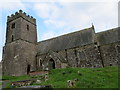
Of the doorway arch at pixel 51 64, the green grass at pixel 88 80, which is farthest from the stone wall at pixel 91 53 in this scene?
the green grass at pixel 88 80

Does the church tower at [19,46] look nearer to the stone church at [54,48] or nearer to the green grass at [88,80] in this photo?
the stone church at [54,48]

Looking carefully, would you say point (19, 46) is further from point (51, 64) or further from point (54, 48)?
point (51, 64)

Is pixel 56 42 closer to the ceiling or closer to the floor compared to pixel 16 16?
closer to the floor

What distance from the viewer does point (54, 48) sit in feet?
99.2

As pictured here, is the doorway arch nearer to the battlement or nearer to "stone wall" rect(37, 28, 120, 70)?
"stone wall" rect(37, 28, 120, 70)

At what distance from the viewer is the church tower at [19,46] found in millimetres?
26922

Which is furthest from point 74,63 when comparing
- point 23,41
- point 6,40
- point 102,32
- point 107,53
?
point 6,40

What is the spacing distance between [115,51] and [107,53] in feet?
5.19

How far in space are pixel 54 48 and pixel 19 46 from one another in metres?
8.51

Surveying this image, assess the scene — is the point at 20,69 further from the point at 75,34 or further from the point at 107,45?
the point at 107,45

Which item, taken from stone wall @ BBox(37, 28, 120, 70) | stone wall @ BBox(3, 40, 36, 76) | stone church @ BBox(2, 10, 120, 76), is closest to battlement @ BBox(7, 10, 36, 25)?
stone church @ BBox(2, 10, 120, 76)

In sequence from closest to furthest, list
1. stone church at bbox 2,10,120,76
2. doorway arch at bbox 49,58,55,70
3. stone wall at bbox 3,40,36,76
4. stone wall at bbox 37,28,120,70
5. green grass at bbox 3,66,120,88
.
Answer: green grass at bbox 3,66,120,88
stone wall at bbox 37,28,120,70
stone church at bbox 2,10,120,76
doorway arch at bbox 49,58,55,70
stone wall at bbox 3,40,36,76

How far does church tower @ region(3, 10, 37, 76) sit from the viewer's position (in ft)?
88.3

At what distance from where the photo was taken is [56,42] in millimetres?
32219
